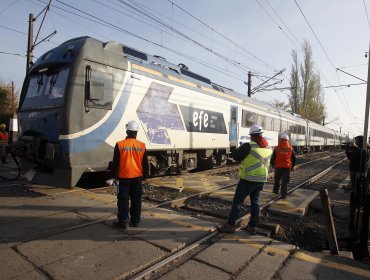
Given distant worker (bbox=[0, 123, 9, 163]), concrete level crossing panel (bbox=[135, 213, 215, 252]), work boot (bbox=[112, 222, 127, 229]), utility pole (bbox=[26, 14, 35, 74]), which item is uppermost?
utility pole (bbox=[26, 14, 35, 74])

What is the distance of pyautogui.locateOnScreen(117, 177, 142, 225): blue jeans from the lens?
14.9 feet

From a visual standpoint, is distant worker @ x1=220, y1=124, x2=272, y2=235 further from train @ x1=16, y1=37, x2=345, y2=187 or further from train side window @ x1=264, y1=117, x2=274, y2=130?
train side window @ x1=264, y1=117, x2=274, y2=130

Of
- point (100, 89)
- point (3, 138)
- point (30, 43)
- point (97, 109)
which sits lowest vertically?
point (3, 138)

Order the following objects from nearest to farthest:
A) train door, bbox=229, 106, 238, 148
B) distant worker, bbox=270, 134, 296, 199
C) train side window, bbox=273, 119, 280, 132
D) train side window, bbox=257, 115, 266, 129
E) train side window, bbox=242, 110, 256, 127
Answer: distant worker, bbox=270, 134, 296, 199 → train door, bbox=229, 106, 238, 148 → train side window, bbox=242, 110, 256, 127 → train side window, bbox=257, 115, 266, 129 → train side window, bbox=273, 119, 280, 132

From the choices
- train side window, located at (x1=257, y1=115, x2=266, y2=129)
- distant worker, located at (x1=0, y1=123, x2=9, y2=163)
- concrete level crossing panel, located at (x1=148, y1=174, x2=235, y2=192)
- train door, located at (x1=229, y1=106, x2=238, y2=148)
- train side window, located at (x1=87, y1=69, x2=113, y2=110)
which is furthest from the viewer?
train side window, located at (x1=257, y1=115, x2=266, y2=129)

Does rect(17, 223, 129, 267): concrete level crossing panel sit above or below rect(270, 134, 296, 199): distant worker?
below

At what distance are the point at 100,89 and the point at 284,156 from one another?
4724mm

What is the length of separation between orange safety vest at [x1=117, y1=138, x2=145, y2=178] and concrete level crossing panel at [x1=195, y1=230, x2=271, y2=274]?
1.58m

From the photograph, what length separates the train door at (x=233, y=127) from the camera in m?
13.0

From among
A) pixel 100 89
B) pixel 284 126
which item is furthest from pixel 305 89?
pixel 100 89

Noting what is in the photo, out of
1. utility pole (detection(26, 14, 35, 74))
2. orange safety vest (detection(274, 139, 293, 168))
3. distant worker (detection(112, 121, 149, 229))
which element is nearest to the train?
distant worker (detection(112, 121, 149, 229))

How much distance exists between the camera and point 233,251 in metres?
3.97

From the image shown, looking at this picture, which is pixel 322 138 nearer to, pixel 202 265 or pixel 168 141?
pixel 168 141

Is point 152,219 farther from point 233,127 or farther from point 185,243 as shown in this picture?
point 233,127
